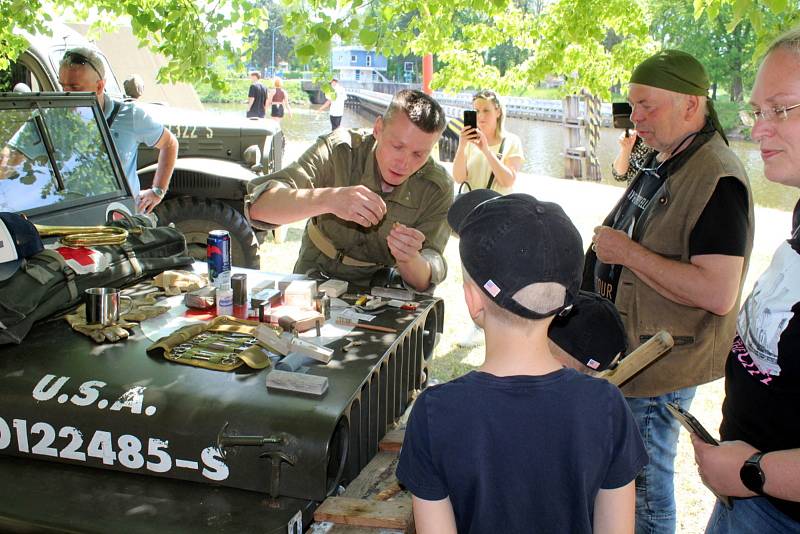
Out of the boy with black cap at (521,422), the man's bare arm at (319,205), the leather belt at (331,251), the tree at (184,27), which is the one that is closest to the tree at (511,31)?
the tree at (184,27)

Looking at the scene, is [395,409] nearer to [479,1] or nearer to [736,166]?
[736,166]

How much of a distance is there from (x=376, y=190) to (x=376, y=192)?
0.01 m

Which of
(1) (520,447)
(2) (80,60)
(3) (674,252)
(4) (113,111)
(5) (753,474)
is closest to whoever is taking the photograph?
(1) (520,447)

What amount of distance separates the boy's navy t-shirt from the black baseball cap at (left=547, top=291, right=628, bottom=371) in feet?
1.98

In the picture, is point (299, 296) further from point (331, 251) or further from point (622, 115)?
point (622, 115)

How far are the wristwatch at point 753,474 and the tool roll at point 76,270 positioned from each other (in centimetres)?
221

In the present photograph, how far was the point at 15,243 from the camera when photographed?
271 cm

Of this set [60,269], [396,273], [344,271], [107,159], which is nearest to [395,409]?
[396,273]

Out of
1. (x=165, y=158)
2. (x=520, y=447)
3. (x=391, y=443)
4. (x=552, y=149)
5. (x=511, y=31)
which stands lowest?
(x=552, y=149)

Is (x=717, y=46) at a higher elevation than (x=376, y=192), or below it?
higher

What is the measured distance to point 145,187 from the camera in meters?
6.89

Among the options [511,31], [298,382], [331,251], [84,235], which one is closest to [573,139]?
[511,31]

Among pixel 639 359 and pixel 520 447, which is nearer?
pixel 520 447

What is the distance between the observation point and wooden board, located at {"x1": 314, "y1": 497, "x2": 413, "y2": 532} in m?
2.15
